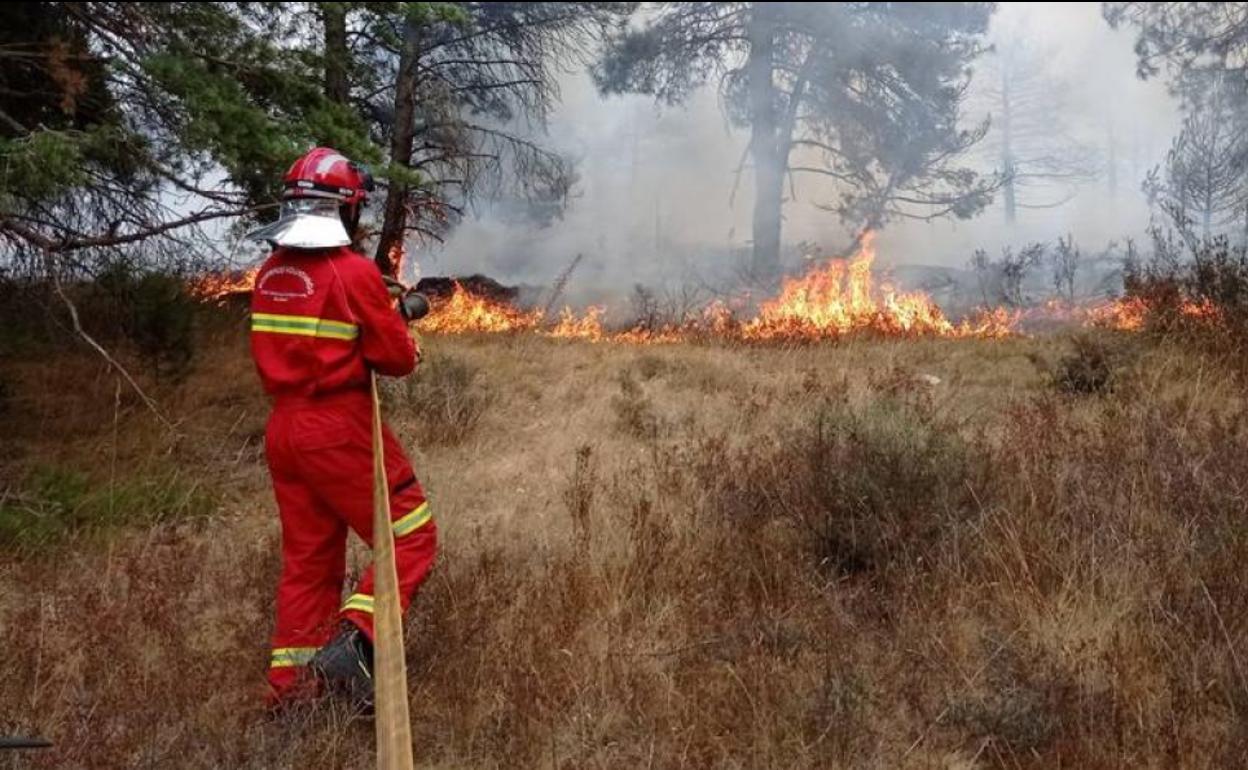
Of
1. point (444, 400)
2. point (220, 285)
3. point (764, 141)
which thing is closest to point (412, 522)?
point (444, 400)

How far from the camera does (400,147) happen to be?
904 cm

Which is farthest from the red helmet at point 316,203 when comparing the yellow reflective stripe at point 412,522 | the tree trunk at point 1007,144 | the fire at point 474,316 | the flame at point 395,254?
the tree trunk at point 1007,144

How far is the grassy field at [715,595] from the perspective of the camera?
104 inches

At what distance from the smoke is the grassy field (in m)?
8.53

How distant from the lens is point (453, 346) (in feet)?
29.5

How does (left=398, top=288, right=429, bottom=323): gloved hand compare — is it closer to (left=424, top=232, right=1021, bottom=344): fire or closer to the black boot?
the black boot

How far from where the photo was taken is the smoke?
578 inches

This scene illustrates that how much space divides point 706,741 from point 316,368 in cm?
162

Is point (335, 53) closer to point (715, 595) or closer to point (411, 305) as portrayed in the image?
point (411, 305)

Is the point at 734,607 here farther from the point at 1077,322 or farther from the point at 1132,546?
the point at 1077,322

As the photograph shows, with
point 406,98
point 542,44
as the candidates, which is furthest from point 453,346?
point 542,44

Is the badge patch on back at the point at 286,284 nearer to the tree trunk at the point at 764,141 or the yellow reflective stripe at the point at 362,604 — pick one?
the yellow reflective stripe at the point at 362,604

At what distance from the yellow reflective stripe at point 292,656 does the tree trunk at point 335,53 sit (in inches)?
153

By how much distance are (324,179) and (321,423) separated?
2.53 ft
